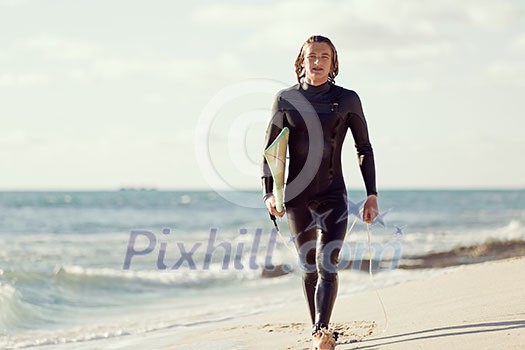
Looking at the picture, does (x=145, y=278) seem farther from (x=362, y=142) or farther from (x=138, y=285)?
(x=362, y=142)

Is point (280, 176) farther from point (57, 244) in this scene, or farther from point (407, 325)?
point (57, 244)

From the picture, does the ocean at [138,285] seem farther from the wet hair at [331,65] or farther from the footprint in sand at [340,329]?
the wet hair at [331,65]

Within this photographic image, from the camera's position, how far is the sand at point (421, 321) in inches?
197

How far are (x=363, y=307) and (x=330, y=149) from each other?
9.29ft

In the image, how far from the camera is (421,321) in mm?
5820

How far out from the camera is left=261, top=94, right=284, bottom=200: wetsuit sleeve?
16.3ft

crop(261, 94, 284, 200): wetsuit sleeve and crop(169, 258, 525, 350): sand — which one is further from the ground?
crop(261, 94, 284, 200): wetsuit sleeve

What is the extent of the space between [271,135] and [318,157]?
13.8 inches

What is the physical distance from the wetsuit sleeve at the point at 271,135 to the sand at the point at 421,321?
128 centimetres

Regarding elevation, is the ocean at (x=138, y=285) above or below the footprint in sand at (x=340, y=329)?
below

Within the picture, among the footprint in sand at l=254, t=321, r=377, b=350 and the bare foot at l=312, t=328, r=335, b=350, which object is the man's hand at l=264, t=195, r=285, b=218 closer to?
the bare foot at l=312, t=328, r=335, b=350

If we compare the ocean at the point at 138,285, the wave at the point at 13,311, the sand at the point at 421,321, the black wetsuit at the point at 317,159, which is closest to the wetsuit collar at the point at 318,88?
the black wetsuit at the point at 317,159

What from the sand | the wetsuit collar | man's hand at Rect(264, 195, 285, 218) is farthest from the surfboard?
the sand

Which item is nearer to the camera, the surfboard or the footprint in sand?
the surfboard
